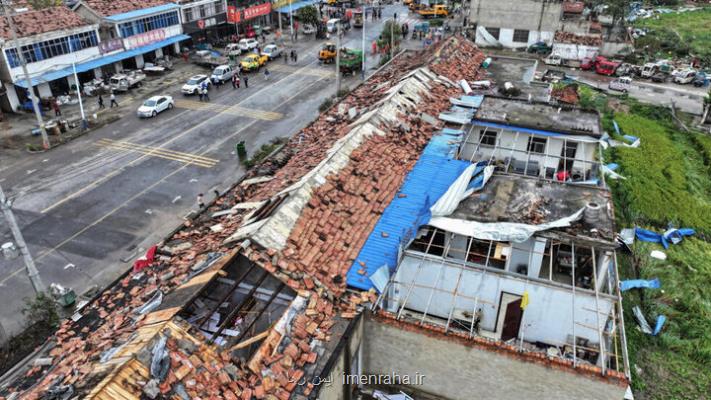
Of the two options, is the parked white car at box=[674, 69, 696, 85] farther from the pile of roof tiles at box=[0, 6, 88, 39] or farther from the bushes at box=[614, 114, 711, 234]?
the pile of roof tiles at box=[0, 6, 88, 39]

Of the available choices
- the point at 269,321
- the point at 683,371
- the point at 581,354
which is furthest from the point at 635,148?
the point at 269,321

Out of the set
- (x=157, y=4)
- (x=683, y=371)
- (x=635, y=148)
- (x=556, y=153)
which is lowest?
(x=683, y=371)

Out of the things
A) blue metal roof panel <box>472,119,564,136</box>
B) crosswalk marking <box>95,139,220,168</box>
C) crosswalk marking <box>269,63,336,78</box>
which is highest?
blue metal roof panel <box>472,119,564,136</box>

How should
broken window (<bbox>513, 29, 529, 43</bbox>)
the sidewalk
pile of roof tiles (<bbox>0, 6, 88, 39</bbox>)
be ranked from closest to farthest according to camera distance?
the sidewalk
pile of roof tiles (<bbox>0, 6, 88, 39</bbox>)
broken window (<bbox>513, 29, 529, 43</bbox>)

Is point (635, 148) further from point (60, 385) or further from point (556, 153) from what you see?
point (60, 385)

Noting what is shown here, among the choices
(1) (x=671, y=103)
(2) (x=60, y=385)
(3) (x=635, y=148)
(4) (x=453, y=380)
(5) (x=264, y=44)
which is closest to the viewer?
(2) (x=60, y=385)

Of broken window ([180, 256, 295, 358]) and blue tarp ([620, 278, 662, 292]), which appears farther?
blue tarp ([620, 278, 662, 292])

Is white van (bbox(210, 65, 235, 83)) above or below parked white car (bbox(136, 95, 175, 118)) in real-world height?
above

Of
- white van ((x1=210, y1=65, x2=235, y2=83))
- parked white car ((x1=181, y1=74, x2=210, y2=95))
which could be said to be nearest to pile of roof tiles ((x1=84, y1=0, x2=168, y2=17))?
parked white car ((x1=181, y1=74, x2=210, y2=95))

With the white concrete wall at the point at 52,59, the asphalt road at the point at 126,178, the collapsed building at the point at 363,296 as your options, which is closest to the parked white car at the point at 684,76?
the asphalt road at the point at 126,178
